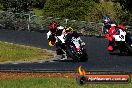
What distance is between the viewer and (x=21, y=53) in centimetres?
2412

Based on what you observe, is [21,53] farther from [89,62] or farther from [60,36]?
[89,62]

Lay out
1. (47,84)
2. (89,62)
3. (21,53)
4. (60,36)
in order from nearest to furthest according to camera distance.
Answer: (47,84)
(89,62)
(60,36)
(21,53)

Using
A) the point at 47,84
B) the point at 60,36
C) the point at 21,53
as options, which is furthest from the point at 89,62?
the point at 47,84

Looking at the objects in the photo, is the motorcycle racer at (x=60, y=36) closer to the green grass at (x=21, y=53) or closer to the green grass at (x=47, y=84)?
the green grass at (x=21, y=53)

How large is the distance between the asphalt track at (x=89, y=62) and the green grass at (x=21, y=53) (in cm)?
151

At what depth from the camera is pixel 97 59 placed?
2227cm

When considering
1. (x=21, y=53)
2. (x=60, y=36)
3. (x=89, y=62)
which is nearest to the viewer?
(x=89, y=62)

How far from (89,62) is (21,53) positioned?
4487mm

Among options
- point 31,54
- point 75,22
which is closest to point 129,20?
point 75,22

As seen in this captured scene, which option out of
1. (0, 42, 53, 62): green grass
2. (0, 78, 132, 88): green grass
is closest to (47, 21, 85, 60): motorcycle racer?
(0, 42, 53, 62): green grass

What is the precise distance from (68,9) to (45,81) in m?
Answer: 27.8

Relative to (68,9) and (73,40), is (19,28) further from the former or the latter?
(73,40)

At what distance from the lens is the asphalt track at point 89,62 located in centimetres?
1878

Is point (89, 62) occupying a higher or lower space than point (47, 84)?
lower
